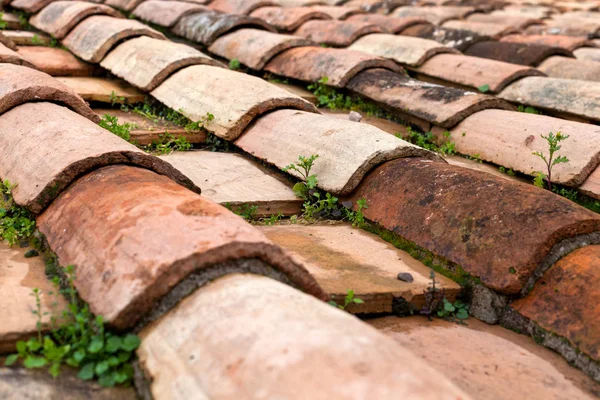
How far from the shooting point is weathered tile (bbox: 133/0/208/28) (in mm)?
5789

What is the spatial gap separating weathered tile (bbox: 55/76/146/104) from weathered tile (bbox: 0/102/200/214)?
1072 millimetres

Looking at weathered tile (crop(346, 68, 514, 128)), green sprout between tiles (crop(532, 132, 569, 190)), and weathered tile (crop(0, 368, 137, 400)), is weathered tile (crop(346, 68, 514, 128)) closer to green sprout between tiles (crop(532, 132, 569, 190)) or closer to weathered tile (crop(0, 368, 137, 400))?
green sprout between tiles (crop(532, 132, 569, 190))

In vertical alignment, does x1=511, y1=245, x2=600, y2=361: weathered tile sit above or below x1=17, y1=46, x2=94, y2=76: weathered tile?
above

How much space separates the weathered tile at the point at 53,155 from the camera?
2.40 metres

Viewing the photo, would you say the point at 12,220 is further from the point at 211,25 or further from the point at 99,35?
the point at 211,25

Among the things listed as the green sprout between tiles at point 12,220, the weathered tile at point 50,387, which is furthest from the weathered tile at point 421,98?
the weathered tile at point 50,387

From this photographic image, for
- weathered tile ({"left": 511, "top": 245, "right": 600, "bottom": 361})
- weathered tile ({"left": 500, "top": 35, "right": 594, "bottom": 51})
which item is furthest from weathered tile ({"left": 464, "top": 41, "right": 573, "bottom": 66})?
weathered tile ({"left": 511, "top": 245, "right": 600, "bottom": 361})

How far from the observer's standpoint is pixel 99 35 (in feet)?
15.5

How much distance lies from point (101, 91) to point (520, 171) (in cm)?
249

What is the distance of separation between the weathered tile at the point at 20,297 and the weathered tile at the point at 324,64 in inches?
103

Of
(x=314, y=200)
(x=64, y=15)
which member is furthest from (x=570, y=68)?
(x=64, y=15)

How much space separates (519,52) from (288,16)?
2220mm

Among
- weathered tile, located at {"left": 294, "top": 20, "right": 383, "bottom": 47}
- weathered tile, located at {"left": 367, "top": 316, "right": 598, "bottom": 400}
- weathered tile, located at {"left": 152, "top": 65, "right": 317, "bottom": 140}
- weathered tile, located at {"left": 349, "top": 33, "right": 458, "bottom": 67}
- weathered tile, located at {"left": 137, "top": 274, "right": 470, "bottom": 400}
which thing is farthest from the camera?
weathered tile, located at {"left": 294, "top": 20, "right": 383, "bottom": 47}

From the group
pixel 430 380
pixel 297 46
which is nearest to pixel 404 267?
pixel 430 380
